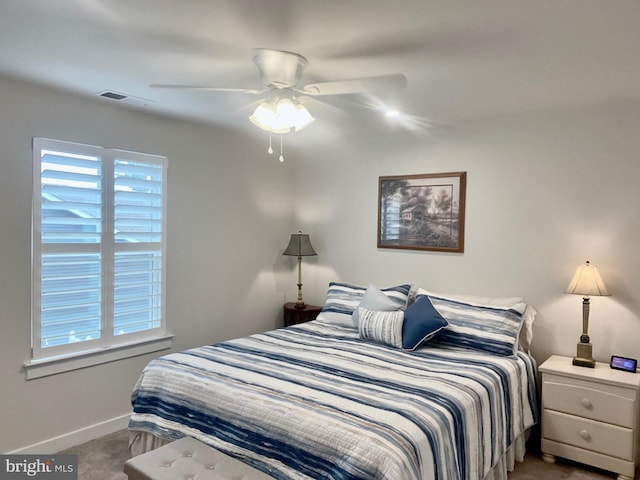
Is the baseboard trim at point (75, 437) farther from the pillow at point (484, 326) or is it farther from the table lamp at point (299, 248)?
the pillow at point (484, 326)

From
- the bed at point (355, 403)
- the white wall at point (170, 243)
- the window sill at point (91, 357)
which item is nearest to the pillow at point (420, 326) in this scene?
the bed at point (355, 403)

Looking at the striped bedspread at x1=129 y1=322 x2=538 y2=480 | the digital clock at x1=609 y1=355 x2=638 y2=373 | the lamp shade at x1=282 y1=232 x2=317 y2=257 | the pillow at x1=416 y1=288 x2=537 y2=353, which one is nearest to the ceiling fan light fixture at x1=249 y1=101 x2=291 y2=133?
the striped bedspread at x1=129 y1=322 x2=538 y2=480

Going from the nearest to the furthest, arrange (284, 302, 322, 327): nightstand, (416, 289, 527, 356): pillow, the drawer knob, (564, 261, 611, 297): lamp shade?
the drawer knob, (564, 261, 611, 297): lamp shade, (416, 289, 527, 356): pillow, (284, 302, 322, 327): nightstand

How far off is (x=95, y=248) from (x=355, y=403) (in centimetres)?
217

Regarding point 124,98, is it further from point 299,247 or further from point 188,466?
point 188,466

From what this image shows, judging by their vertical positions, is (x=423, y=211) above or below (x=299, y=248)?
above

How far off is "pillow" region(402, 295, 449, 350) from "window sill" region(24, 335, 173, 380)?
1924mm

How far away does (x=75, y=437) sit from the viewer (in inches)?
121

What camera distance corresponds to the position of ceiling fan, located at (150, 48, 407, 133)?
7.34 feet

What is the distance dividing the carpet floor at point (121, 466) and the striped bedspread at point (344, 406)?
0.26 metres

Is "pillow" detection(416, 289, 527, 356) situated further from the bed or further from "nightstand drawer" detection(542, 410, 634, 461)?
"nightstand drawer" detection(542, 410, 634, 461)

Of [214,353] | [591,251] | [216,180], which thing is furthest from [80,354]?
[591,251]

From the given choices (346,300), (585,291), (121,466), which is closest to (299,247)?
(346,300)

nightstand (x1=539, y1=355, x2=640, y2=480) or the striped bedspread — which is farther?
nightstand (x1=539, y1=355, x2=640, y2=480)
